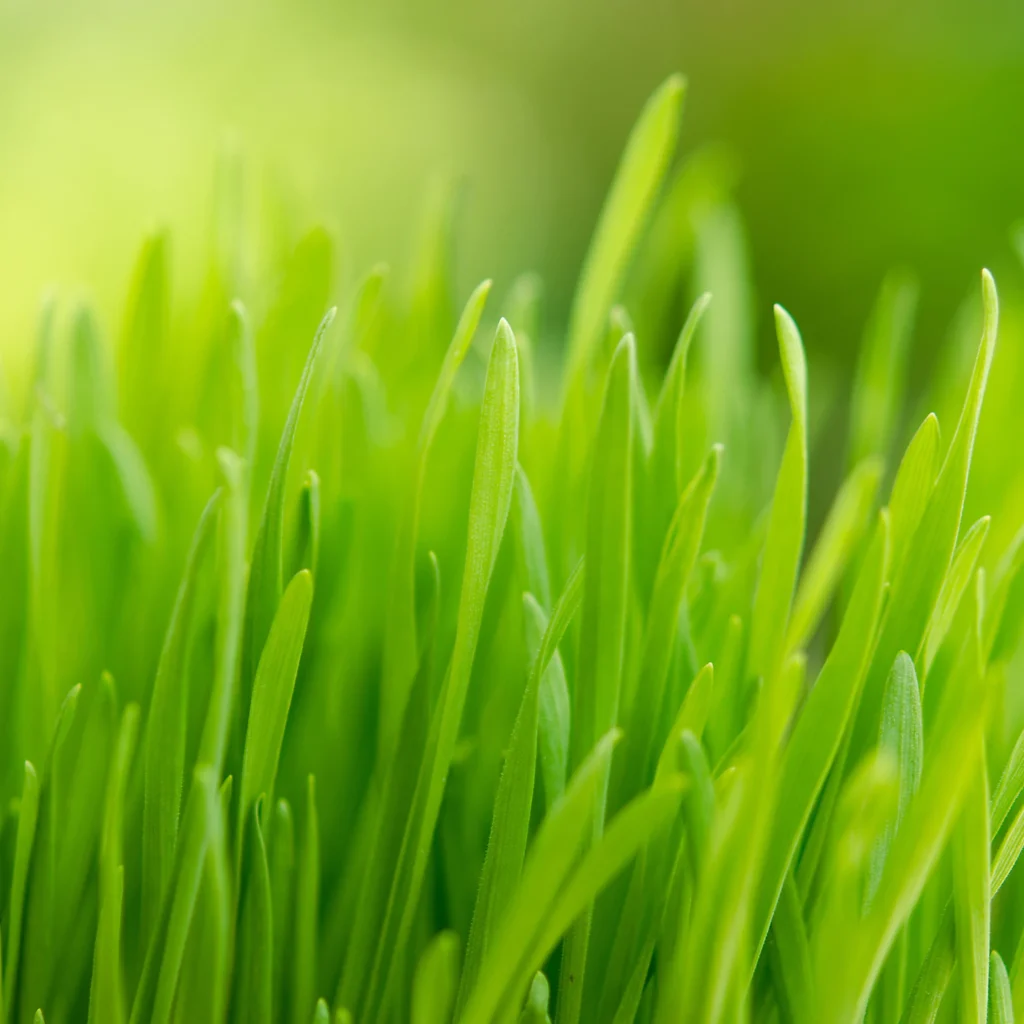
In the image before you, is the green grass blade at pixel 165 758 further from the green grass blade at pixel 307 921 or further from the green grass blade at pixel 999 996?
the green grass blade at pixel 999 996

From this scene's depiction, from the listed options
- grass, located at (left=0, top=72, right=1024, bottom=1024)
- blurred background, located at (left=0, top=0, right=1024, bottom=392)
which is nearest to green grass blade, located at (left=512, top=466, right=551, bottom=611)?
grass, located at (left=0, top=72, right=1024, bottom=1024)

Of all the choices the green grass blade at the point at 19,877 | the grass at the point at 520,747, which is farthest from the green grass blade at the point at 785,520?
the green grass blade at the point at 19,877

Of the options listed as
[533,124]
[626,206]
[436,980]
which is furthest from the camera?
[533,124]

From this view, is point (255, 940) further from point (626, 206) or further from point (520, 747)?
point (626, 206)

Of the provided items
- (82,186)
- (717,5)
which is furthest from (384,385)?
(717,5)

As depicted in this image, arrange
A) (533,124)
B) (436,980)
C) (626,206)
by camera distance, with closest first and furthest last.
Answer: (436,980) < (626,206) < (533,124)

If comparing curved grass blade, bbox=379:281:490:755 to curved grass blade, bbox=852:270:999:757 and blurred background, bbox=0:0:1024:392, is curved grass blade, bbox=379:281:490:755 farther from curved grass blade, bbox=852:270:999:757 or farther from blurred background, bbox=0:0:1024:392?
blurred background, bbox=0:0:1024:392

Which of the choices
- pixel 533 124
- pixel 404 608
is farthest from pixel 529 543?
pixel 533 124
